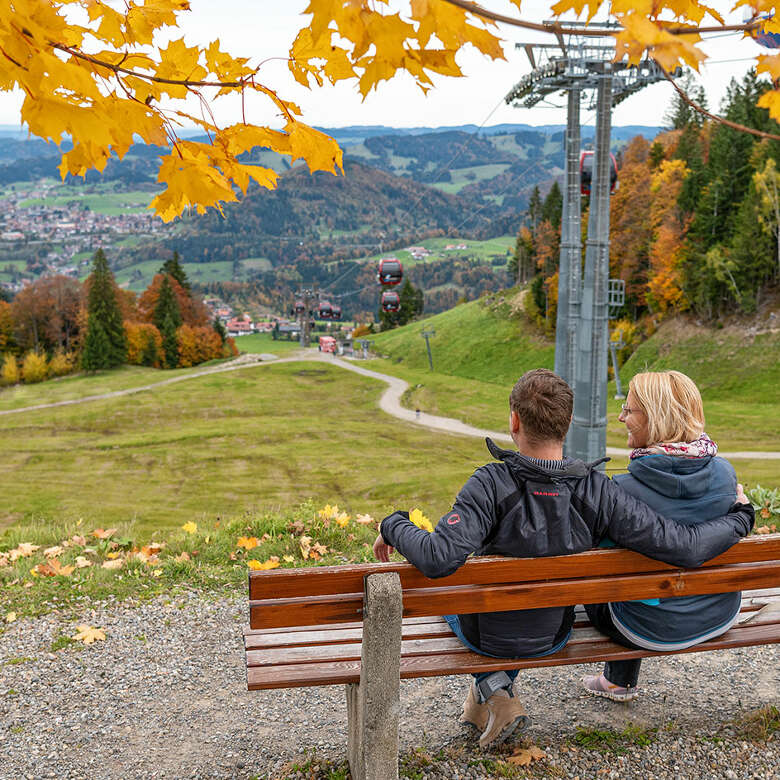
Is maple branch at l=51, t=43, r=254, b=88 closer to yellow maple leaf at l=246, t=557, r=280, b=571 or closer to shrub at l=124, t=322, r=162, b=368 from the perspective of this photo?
yellow maple leaf at l=246, t=557, r=280, b=571

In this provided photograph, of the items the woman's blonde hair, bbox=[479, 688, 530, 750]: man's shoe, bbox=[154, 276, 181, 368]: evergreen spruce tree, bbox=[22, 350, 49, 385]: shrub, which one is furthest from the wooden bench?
bbox=[154, 276, 181, 368]: evergreen spruce tree

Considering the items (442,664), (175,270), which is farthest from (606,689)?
(175,270)

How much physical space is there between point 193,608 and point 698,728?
4029 mm

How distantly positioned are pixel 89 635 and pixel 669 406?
15.1 feet

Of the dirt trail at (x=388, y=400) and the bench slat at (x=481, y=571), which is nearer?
the bench slat at (x=481, y=571)

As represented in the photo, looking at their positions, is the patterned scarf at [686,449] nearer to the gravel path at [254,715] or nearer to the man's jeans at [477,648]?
the man's jeans at [477,648]

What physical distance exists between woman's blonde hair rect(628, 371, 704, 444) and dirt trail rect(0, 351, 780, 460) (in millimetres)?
24637

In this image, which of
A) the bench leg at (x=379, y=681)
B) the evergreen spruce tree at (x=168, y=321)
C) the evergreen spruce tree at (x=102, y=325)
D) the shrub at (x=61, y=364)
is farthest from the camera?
the evergreen spruce tree at (x=168, y=321)

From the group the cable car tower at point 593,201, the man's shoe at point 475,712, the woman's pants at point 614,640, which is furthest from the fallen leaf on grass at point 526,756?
the cable car tower at point 593,201

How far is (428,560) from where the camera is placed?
9.49ft

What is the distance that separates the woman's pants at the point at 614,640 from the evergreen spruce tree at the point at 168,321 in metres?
79.2

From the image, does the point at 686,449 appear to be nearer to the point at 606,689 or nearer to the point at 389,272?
the point at 606,689

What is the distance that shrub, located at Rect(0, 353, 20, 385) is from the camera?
72.1 m

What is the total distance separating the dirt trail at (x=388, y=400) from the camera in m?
34.4
